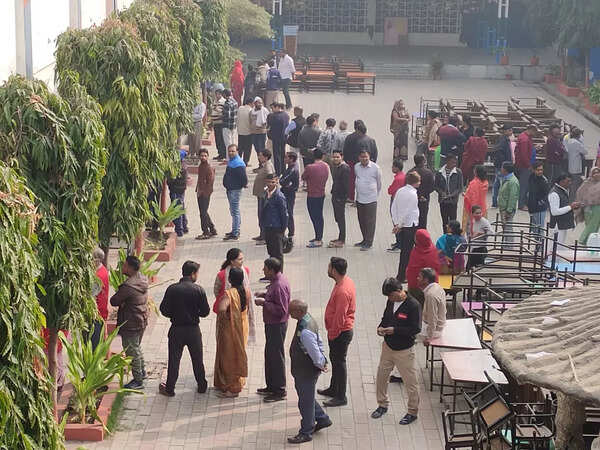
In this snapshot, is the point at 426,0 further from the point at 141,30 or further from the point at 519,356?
the point at 519,356

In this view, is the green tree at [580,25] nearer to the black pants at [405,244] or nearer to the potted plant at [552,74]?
the potted plant at [552,74]

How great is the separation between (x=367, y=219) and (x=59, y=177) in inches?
378

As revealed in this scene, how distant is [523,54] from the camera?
49312 millimetres

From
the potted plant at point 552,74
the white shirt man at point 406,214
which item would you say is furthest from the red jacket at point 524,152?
the potted plant at point 552,74

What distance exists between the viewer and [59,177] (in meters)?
9.67

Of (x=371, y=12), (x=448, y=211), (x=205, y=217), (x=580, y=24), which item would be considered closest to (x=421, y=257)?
(x=448, y=211)

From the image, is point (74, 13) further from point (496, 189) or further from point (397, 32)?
point (397, 32)

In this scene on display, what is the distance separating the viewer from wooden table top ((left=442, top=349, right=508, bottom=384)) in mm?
12059

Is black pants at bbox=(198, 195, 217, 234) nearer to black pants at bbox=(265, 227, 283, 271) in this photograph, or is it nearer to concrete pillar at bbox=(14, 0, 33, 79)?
black pants at bbox=(265, 227, 283, 271)

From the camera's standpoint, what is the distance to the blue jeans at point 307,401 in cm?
1184

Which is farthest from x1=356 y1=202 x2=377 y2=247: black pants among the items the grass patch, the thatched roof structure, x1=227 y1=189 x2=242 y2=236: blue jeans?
the thatched roof structure

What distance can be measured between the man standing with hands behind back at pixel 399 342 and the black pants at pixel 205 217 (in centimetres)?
708

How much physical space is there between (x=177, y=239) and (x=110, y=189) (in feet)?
19.9

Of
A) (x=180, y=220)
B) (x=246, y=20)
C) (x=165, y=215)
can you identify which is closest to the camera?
(x=165, y=215)
